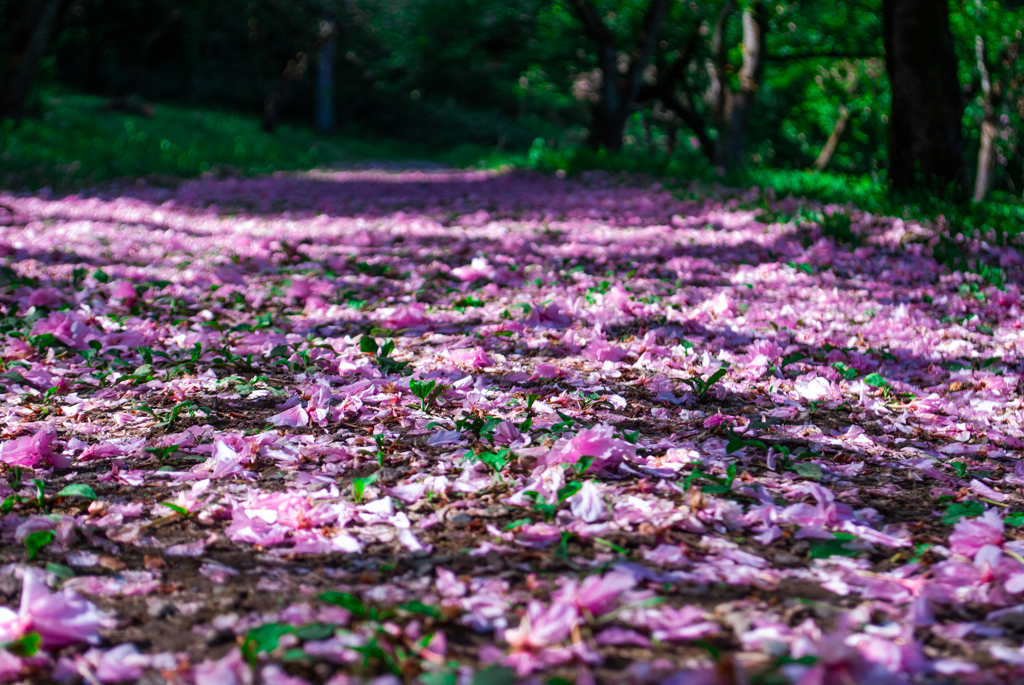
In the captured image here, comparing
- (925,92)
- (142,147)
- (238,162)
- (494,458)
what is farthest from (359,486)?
(238,162)

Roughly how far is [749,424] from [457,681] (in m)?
1.77

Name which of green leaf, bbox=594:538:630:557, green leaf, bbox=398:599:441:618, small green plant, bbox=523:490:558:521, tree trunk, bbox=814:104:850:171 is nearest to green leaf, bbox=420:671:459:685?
green leaf, bbox=398:599:441:618

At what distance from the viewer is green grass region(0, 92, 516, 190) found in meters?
11.6

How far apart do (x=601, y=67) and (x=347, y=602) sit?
16.3 metres

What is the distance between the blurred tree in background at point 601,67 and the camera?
1315cm

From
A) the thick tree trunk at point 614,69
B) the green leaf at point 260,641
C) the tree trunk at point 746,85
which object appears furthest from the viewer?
the thick tree trunk at point 614,69

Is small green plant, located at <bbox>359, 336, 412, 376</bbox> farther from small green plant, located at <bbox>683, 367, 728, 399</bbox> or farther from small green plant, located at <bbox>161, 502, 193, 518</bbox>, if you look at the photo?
small green plant, located at <bbox>161, 502, 193, 518</bbox>

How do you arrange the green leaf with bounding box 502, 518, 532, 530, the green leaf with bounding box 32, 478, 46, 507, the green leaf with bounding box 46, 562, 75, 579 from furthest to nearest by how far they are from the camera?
the green leaf with bounding box 32, 478, 46, 507 < the green leaf with bounding box 502, 518, 532, 530 < the green leaf with bounding box 46, 562, 75, 579

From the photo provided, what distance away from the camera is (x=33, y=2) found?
12.6 meters

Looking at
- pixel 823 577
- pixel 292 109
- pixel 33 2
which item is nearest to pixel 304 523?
pixel 823 577

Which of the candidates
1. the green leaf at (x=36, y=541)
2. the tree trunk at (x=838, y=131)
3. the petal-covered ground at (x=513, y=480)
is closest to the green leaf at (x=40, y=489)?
the petal-covered ground at (x=513, y=480)

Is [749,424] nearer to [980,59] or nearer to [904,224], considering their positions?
[904,224]

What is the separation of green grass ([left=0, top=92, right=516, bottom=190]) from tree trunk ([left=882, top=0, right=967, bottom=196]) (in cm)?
1109

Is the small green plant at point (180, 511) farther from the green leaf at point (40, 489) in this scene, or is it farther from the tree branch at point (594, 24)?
the tree branch at point (594, 24)
